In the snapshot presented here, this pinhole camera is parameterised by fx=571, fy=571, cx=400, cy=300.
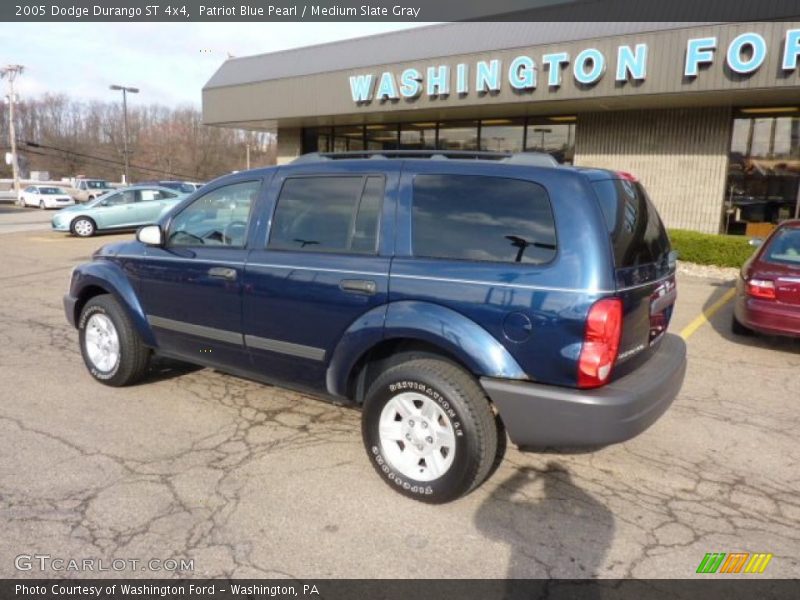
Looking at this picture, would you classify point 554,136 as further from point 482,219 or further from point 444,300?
point 444,300

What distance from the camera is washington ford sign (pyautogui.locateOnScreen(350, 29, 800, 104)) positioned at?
10.0 m

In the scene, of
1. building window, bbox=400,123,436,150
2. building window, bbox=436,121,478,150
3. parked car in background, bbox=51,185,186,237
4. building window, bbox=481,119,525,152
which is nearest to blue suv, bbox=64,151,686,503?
building window, bbox=481,119,525,152

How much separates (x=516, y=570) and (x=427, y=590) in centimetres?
44

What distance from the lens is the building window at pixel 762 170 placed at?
40.6 feet

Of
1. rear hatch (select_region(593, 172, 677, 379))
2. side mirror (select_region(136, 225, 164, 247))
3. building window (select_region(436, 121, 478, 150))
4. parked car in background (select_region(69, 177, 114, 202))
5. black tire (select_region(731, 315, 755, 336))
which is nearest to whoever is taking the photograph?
rear hatch (select_region(593, 172, 677, 379))

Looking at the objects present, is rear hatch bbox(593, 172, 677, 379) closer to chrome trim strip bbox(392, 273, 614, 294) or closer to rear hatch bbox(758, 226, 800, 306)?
chrome trim strip bbox(392, 273, 614, 294)

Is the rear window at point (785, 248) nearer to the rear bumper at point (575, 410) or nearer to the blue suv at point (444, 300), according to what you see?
the blue suv at point (444, 300)

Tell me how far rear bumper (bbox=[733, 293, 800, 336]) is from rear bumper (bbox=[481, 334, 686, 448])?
3697 millimetres

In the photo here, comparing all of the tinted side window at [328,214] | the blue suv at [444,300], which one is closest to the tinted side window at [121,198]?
the blue suv at [444,300]

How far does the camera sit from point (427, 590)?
2.47 m

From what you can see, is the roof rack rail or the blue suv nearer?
the blue suv

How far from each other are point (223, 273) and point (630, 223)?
2581 millimetres

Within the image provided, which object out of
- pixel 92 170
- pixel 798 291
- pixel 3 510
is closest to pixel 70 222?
pixel 3 510

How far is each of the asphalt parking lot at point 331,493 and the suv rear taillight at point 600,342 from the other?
83cm
